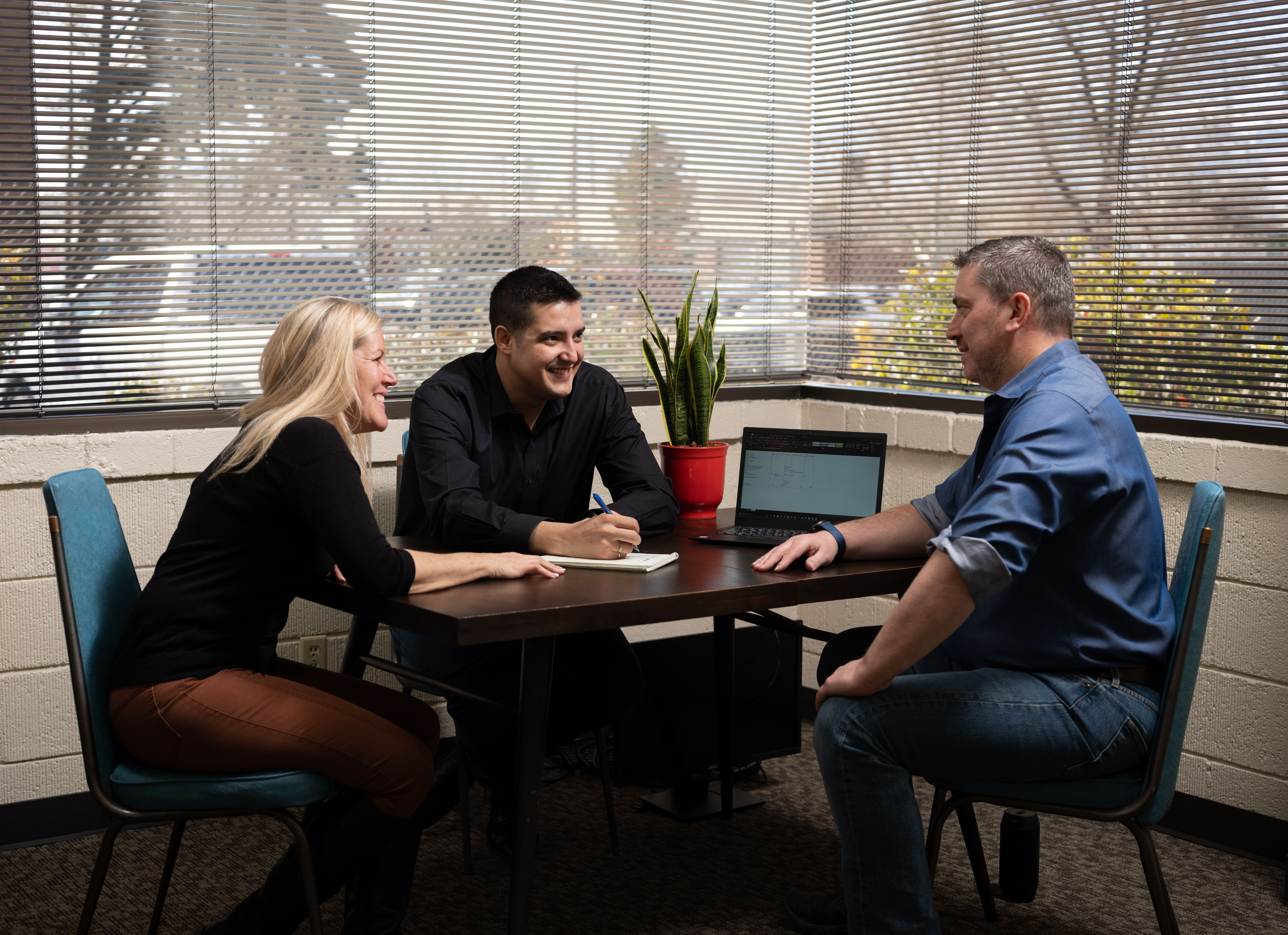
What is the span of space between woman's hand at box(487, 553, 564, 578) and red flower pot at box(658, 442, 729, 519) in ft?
2.89

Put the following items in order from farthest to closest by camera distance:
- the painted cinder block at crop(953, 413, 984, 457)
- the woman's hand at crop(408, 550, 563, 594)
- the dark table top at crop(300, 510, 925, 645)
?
the painted cinder block at crop(953, 413, 984, 457)
the woman's hand at crop(408, 550, 563, 594)
the dark table top at crop(300, 510, 925, 645)

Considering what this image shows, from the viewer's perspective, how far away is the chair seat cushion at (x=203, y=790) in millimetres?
2008

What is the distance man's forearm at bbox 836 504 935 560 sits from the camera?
2.49m

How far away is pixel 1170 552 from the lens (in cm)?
325

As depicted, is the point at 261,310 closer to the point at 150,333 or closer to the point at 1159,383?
the point at 150,333

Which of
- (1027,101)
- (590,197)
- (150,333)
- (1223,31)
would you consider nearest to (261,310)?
(150,333)

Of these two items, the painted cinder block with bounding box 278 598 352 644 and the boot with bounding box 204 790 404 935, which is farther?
the painted cinder block with bounding box 278 598 352 644

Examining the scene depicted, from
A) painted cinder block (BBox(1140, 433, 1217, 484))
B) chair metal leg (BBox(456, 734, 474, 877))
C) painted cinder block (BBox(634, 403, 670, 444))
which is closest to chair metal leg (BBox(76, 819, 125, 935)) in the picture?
chair metal leg (BBox(456, 734, 474, 877))

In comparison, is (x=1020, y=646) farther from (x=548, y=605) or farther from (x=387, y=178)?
(x=387, y=178)

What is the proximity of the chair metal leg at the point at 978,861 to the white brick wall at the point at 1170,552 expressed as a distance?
0.90 meters

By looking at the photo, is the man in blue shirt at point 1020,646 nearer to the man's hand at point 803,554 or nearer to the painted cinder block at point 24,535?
the man's hand at point 803,554

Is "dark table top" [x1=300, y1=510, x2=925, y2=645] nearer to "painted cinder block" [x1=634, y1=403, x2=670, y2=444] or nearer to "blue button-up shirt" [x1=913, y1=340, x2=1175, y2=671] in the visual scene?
"blue button-up shirt" [x1=913, y1=340, x2=1175, y2=671]

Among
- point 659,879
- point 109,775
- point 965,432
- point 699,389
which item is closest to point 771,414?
point 965,432

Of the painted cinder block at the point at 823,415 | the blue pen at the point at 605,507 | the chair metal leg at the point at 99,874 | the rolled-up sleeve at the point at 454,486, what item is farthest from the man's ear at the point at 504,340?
the painted cinder block at the point at 823,415
